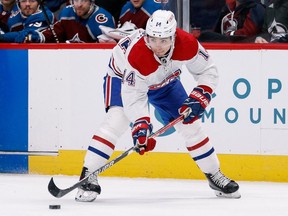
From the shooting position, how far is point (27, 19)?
25.1 feet

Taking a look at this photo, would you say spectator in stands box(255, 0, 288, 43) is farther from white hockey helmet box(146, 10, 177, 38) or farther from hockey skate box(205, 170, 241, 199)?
white hockey helmet box(146, 10, 177, 38)

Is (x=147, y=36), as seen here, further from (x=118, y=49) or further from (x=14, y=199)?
(x=14, y=199)

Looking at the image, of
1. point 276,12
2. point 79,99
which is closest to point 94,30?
point 79,99

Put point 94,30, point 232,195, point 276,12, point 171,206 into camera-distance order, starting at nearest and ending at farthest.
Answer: point 171,206 < point 232,195 < point 276,12 < point 94,30

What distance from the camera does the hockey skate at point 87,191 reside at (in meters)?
5.82

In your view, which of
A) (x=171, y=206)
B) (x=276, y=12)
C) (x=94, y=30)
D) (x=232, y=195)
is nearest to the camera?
(x=171, y=206)

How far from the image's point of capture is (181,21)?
6980 millimetres

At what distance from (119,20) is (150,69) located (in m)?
1.81

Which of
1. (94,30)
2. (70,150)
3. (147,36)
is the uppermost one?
(147,36)

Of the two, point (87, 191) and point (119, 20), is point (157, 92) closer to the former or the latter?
point (87, 191)

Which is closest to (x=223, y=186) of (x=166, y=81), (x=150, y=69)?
(x=166, y=81)

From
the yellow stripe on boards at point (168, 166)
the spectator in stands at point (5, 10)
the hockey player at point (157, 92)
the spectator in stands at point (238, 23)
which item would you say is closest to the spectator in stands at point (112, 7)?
the spectator in stands at point (5, 10)

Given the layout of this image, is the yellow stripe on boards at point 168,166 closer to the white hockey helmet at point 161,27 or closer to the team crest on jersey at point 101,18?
the team crest on jersey at point 101,18

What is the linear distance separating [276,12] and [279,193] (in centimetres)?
132
